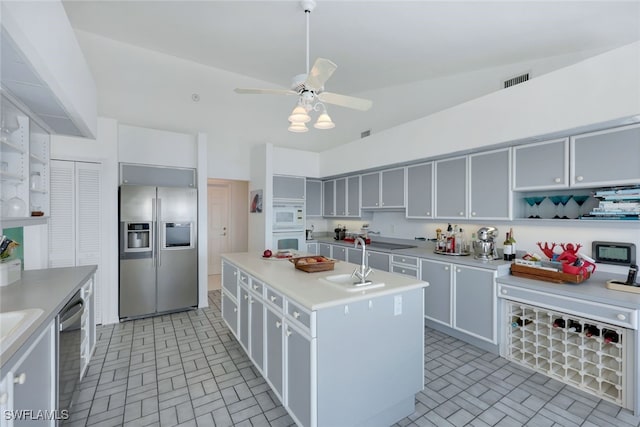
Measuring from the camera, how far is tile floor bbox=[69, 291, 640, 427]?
1.99 meters

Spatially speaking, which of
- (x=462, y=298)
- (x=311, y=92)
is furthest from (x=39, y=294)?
(x=462, y=298)

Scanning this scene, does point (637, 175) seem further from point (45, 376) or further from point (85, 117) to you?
point (85, 117)

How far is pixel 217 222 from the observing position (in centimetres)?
634

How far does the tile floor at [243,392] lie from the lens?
1.99 meters

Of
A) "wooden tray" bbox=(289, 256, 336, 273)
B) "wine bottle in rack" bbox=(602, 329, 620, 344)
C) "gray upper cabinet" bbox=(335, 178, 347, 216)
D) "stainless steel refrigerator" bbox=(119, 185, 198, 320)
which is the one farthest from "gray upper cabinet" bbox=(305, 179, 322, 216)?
"wine bottle in rack" bbox=(602, 329, 620, 344)

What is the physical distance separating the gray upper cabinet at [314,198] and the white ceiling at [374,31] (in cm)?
Answer: 216

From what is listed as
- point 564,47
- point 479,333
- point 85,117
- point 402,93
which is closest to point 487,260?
point 479,333

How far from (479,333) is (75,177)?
5.03m

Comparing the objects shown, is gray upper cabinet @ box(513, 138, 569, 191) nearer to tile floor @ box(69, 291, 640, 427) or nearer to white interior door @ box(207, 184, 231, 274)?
tile floor @ box(69, 291, 640, 427)

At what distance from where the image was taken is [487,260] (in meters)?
3.08

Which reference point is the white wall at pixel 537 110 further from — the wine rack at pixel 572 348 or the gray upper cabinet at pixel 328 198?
the gray upper cabinet at pixel 328 198

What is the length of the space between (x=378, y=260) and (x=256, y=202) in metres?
2.41

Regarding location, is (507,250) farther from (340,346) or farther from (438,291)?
(340,346)

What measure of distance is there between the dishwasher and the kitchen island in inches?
48.3
